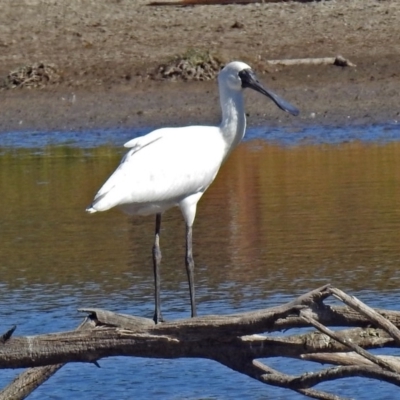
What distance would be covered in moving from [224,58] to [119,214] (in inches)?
243

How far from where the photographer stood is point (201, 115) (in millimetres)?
16875

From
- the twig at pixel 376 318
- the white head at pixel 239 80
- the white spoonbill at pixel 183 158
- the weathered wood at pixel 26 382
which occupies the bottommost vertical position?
the weathered wood at pixel 26 382

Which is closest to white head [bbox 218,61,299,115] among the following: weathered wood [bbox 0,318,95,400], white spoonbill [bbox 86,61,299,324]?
white spoonbill [bbox 86,61,299,324]

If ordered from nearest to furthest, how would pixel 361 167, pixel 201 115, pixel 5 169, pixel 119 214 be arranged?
pixel 119 214 → pixel 361 167 → pixel 5 169 → pixel 201 115

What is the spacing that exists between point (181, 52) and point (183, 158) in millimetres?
11455

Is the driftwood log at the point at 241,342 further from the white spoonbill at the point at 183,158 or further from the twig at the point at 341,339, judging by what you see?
the white spoonbill at the point at 183,158

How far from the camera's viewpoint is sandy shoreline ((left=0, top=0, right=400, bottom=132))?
17.0 m

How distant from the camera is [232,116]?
8039 millimetres

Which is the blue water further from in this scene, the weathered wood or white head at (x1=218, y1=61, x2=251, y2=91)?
the weathered wood

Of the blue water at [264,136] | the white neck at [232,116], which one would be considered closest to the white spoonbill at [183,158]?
the white neck at [232,116]

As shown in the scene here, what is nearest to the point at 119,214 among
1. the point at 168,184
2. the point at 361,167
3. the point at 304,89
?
the point at 361,167

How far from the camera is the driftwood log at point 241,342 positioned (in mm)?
6109

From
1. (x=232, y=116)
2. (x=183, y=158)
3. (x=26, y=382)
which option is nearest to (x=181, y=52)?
(x=232, y=116)

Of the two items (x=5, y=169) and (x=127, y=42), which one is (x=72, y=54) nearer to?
(x=127, y=42)
